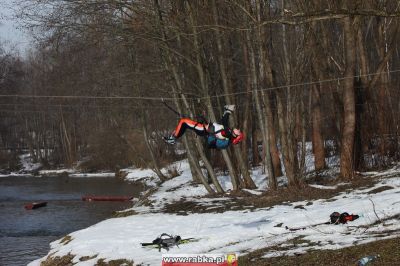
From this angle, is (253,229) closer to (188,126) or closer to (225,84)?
(188,126)

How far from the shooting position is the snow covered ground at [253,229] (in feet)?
34.6

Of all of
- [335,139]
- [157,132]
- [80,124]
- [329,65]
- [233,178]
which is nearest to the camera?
[233,178]

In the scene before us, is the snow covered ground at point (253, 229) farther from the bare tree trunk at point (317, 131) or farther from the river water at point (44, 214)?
the bare tree trunk at point (317, 131)

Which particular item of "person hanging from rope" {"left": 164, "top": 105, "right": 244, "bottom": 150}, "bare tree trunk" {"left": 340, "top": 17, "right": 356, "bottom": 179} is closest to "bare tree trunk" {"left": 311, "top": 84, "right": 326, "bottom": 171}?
"bare tree trunk" {"left": 340, "top": 17, "right": 356, "bottom": 179}

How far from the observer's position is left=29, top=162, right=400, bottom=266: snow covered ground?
10.5 metres

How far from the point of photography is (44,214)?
89.5 ft

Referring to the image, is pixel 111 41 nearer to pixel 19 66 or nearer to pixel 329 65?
pixel 329 65

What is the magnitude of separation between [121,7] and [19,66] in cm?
6577

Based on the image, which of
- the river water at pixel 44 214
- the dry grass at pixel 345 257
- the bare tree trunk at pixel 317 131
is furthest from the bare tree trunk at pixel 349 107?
the dry grass at pixel 345 257

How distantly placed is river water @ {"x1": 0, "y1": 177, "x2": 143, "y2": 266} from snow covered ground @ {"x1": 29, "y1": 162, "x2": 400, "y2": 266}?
82.0 inches

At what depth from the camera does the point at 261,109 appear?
68.4 feet

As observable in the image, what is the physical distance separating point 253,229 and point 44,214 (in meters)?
16.7

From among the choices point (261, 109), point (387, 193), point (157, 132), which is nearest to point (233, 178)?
point (261, 109)

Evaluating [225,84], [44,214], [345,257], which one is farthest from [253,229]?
[44,214]
